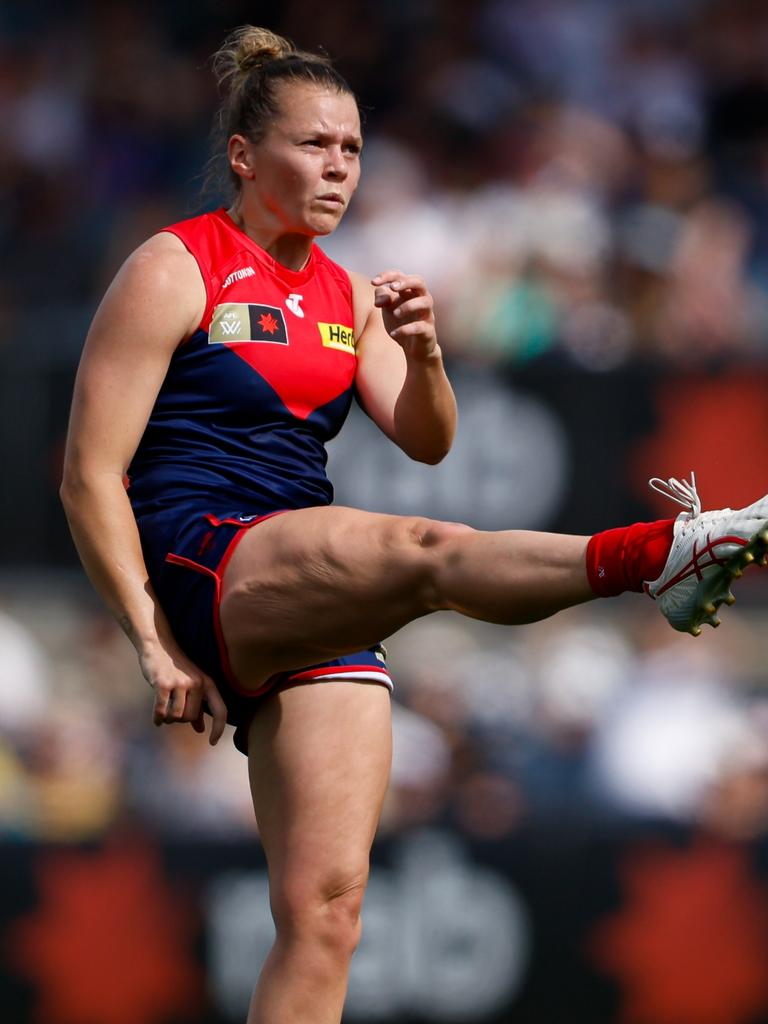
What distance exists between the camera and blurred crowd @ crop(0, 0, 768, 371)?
7.24 m

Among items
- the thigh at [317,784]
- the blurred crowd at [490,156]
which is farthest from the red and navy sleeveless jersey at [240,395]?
the blurred crowd at [490,156]

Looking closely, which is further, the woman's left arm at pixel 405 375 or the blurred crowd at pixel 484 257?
the blurred crowd at pixel 484 257

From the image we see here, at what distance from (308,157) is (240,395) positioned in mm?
516

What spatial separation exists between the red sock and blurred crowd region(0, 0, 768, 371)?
3.55m

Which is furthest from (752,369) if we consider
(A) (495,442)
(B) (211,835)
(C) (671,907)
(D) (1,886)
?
(D) (1,886)

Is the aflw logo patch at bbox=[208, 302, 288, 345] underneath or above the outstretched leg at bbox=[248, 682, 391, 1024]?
→ above

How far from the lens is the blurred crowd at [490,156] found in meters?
7.24

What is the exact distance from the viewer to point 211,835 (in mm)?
6172

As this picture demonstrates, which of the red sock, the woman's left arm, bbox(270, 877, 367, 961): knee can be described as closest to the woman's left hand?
the woman's left arm

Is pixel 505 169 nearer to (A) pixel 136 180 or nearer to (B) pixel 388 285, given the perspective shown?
(A) pixel 136 180

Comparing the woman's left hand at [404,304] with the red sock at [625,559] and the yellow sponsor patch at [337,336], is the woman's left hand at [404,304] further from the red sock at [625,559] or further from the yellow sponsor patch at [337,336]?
the red sock at [625,559]

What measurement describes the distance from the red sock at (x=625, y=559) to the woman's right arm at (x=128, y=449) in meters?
0.89

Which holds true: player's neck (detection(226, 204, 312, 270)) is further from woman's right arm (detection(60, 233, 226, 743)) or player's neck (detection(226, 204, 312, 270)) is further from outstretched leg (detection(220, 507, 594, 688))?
outstretched leg (detection(220, 507, 594, 688))

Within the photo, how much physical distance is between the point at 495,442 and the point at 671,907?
178cm
